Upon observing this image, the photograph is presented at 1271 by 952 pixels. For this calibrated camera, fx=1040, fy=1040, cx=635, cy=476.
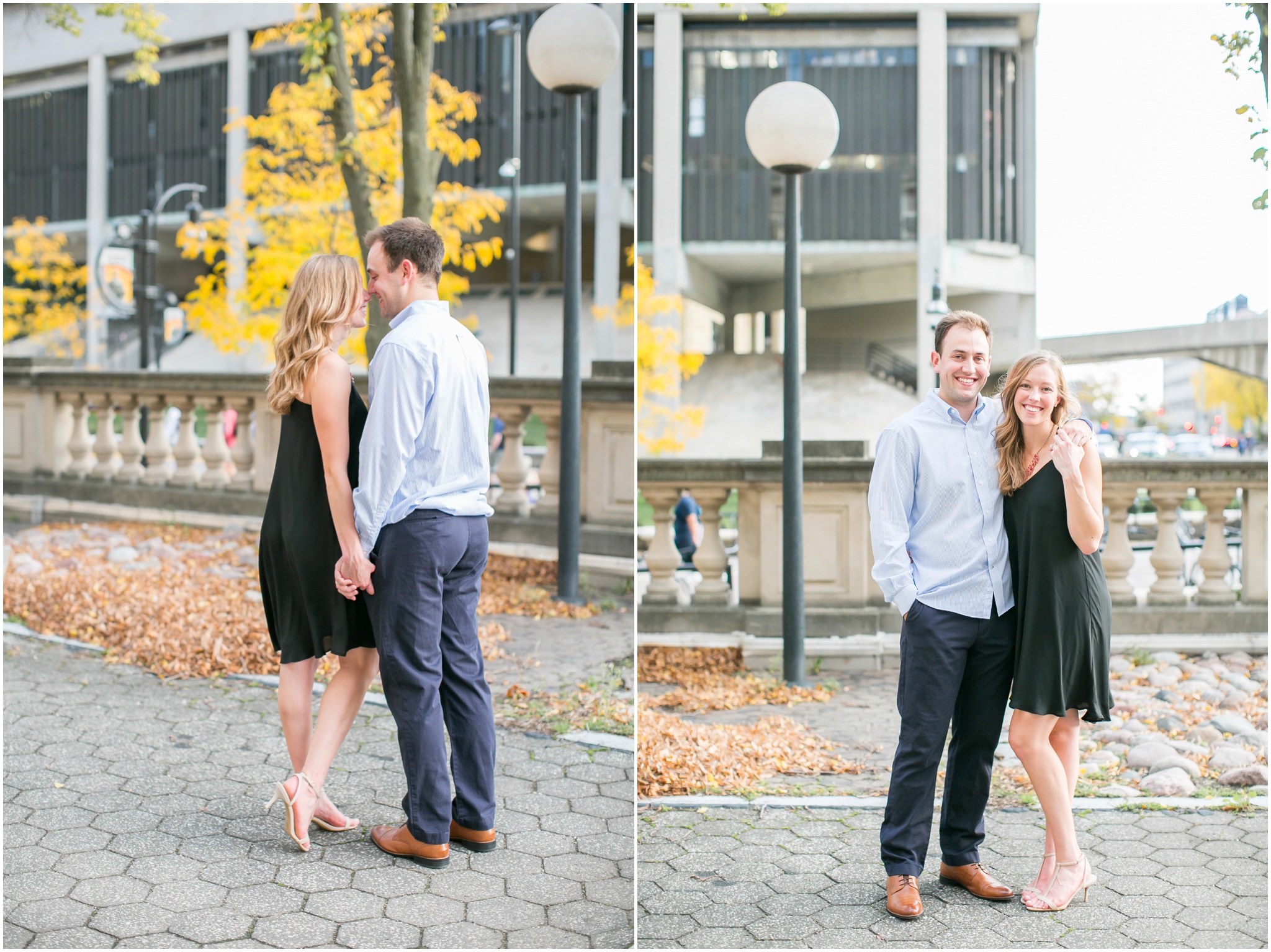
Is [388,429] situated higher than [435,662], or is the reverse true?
[388,429]

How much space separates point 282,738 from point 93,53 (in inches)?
191

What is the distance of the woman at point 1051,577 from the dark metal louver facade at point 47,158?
22.8 ft

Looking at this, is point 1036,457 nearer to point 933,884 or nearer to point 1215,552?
point 933,884

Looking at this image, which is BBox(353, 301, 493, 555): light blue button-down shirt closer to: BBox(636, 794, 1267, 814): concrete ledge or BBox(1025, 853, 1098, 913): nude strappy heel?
BBox(636, 794, 1267, 814): concrete ledge

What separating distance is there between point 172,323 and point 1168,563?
13383mm

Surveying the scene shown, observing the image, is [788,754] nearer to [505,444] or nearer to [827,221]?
[505,444]

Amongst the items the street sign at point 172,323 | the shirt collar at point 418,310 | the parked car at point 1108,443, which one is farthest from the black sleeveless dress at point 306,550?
the street sign at point 172,323

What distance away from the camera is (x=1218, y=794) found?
372cm

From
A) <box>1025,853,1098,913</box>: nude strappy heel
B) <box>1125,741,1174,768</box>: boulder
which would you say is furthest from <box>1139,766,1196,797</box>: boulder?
<box>1025,853,1098,913</box>: nude strappy heel

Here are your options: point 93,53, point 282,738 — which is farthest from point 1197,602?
point 93,53

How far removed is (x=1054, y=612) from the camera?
2752 mm

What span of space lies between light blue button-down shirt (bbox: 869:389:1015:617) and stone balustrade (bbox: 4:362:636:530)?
3.53 metres

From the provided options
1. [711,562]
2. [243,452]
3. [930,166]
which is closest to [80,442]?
[243,452]

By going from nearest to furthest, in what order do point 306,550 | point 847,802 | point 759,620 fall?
point 306,550, point 847,802, point 759,620
